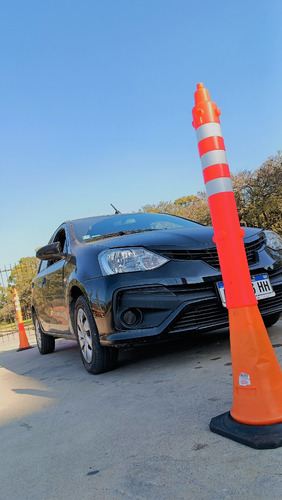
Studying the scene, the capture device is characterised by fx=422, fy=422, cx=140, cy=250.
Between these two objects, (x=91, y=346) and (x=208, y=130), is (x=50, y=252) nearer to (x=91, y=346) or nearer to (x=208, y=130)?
(x=91, y=346)

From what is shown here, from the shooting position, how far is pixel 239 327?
5.95ft

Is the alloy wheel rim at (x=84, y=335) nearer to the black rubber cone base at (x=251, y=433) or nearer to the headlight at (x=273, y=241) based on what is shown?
the headlight at (x=273, y=241)

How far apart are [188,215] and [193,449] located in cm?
2411

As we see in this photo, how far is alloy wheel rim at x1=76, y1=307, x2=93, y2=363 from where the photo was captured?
3.59 m

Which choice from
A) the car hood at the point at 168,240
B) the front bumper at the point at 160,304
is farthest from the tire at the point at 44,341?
the front bumper at the point at 160,304

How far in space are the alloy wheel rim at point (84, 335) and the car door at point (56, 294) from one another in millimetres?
403

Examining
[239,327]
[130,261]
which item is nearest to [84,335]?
[130,261]

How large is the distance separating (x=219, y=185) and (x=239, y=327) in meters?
0.64

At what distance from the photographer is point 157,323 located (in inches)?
119

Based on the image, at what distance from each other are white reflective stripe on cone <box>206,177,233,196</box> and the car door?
8.24 feet

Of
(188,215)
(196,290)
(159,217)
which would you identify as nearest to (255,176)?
(188,215)

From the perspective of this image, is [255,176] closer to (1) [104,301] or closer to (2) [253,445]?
(1) [104,301]

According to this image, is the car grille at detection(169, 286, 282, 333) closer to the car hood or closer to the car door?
the car hood

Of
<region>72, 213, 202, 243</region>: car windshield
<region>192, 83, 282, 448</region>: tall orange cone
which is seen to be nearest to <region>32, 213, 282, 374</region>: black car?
<region>72, 213, 202, 243</region>: car windshield
